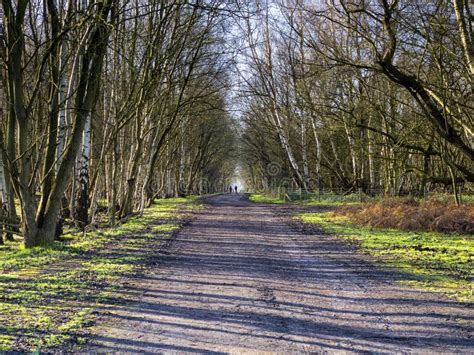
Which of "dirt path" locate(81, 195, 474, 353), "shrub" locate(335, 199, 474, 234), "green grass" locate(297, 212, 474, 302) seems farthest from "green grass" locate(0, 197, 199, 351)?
"shrub" locate(335, 199, 474, 234)

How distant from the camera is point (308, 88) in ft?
84.6

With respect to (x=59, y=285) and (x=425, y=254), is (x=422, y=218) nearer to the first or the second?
(x=425, y=254)

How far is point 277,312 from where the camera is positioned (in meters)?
5.73

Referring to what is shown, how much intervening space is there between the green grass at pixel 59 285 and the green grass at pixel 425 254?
468cm

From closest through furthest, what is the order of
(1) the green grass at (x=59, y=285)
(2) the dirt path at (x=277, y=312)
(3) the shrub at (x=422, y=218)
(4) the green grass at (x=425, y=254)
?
(2) the dirt path at (x=277, y=312), (1) the green grass at (x=59, y=285), (4) the green grass at (x=425, y=254), (3) the shrub at (x=422, y=218)

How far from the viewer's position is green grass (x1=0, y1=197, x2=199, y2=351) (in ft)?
15.9

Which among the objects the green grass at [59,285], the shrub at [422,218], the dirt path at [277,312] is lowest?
the dirt path at [277,312]

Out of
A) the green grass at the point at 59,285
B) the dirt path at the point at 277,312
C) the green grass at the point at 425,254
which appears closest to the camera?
the dirt path at the point at 277,312

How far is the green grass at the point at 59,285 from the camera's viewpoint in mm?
4859

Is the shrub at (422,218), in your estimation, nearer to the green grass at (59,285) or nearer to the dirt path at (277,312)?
the dirt path at (277,312)

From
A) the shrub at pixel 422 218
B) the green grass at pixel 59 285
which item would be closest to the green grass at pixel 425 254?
the shrub at pixel 422 218

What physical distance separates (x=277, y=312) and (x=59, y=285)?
3326 mm

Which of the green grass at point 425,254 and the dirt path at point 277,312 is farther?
→ the green grass at point 425,254

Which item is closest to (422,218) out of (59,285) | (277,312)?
(277,312)
